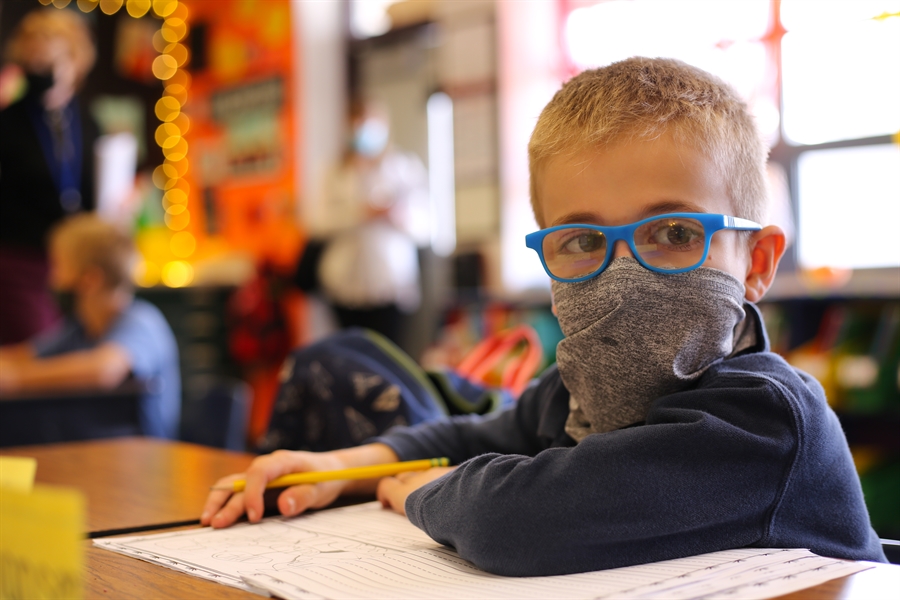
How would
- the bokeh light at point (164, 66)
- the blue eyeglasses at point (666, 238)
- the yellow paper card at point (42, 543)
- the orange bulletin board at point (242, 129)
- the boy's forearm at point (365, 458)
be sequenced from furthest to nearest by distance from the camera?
the bokeh light at point (164, 66) < the orange bulletin board at point (242, 129) < the boy's forearm at point (365, 458) < the blue eyeglasses at point (666, 238) < the yellow paper card at point (42, 543)

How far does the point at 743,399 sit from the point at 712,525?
10 centimetres

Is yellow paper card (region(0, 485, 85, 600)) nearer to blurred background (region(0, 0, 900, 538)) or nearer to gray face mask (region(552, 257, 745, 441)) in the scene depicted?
gray face mask (region(552, 257, 745, 441))

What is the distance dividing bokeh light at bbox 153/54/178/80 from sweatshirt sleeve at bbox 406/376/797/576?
656 centimetres

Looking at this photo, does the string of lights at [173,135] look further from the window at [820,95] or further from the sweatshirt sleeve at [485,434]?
the sweatshirt sleeve at [485,434]

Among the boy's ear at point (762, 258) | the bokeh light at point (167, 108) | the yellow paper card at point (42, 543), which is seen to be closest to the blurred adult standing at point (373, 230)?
the bokeh light at point (167, 108)

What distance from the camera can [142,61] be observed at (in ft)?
21.3

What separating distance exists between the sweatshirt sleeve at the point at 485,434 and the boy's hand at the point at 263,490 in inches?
4.7

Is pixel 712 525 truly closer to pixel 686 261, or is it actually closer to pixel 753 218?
pixel 686 261

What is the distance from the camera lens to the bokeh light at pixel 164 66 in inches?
258

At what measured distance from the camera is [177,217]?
6.62 m

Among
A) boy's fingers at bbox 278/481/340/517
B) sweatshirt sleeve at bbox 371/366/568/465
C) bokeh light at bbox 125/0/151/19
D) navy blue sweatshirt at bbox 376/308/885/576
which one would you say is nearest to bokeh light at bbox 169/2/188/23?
bokeh light at bbox 125/0/151/19

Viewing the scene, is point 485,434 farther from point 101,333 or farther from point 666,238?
point 101,333

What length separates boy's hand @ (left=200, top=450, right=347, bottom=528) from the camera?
2.87ft

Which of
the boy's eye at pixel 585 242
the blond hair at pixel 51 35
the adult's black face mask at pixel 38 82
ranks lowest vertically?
the boy's eye at pixel 585 242
